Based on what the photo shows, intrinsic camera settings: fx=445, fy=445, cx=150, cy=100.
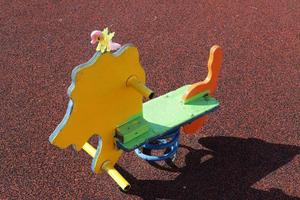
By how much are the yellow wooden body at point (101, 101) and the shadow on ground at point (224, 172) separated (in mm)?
410

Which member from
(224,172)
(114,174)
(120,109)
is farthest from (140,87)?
(224,172)

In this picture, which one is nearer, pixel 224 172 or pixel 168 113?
pixel 168 113

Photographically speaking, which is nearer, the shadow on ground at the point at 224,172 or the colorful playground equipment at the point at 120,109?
the colorful playground equipment at the point at 120,109

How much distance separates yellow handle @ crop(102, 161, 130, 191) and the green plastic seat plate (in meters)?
0.14

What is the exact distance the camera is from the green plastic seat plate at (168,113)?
2.44 metres

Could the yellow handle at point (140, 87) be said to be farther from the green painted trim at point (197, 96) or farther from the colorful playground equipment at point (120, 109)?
the green painted trim at point (197, 96)

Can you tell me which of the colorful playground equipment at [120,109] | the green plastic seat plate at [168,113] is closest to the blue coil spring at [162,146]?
the colorful playground equipment at [120,109]

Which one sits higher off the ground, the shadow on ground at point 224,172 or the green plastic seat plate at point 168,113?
the green plastic seat plate at point 168,113

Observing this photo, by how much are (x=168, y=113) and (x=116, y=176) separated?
0.50 meters

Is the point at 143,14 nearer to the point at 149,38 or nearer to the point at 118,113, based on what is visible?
the point at 149,38

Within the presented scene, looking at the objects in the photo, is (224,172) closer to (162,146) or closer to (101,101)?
(162,146)

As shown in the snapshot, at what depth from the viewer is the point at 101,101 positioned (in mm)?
2271

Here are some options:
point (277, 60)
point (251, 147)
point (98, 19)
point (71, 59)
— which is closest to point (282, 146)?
point (251, 147)

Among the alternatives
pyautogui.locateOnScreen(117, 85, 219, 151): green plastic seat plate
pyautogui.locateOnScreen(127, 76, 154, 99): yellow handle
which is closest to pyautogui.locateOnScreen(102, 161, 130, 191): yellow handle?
pyautogui.locateOnScreen(117, 85, 219, 151): green plastic seat plate
